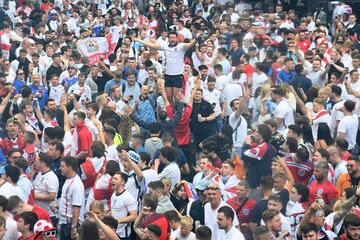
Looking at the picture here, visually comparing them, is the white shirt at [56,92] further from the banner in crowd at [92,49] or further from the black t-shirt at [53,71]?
the banner in crowd at [92,49]

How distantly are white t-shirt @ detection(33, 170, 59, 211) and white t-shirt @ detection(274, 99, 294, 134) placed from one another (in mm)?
3445

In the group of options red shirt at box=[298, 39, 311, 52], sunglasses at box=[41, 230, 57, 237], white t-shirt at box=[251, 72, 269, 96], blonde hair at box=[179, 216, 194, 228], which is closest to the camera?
sunglasses at box=[41, 230, 57, 237]

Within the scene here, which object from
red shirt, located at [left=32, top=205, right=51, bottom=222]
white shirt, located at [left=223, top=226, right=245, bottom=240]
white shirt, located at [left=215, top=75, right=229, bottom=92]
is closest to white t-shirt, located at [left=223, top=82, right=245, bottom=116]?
white shirt, located at [left=215, top=75, right=229, bottom=92]

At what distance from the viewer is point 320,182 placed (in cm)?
1090

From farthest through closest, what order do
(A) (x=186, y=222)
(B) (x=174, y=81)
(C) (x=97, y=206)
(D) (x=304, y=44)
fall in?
(D) (x=304, y=44), (B) (x=174, y=81), (C) (x=97, y=206), (A) (x=186, y=222)

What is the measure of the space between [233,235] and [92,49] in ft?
28.2

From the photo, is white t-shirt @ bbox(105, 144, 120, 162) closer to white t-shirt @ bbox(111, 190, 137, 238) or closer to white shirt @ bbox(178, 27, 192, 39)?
white t-shirt @ bbox(111, 190, 137, 238)

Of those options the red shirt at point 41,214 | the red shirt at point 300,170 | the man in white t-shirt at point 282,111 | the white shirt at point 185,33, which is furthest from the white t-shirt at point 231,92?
the white shirt at point 185,33

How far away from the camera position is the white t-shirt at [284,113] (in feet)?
44.8

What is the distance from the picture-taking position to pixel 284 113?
539 inches

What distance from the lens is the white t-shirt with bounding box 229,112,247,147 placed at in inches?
541

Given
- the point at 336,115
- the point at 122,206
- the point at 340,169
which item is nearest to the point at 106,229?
the point at 122,206

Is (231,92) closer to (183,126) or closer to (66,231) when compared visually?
(183,126)

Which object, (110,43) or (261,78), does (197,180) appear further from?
(110,43)
